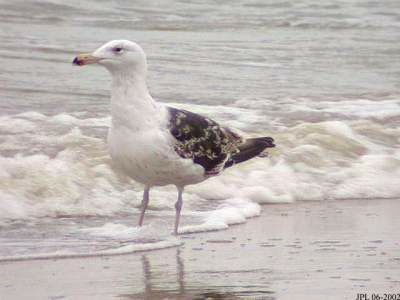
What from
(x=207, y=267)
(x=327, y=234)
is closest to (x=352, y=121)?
(x=327, y=234)

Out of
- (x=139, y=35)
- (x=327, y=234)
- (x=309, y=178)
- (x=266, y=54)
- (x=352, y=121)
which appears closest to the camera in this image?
(x=327, y=234)

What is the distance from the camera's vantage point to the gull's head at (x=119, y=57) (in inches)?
305

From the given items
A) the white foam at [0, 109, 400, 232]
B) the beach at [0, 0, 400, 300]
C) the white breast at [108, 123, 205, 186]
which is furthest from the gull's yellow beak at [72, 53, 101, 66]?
the white foam at [0, 109, 400, 232]

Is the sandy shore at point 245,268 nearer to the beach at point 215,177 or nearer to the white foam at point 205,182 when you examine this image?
the beach at point 215,177

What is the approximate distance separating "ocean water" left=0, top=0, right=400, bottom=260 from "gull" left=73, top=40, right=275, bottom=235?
0.38 metres

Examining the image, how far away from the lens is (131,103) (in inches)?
305

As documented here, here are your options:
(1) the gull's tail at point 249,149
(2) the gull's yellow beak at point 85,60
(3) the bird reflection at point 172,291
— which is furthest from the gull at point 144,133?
(3) the bird reflection at point 172,291

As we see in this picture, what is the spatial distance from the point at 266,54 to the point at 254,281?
8.61 meters

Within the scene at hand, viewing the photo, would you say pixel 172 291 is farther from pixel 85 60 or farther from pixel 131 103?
pixel 85 60

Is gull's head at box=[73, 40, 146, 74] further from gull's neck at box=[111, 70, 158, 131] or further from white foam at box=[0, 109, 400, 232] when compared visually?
white foam at box=[0, 109, 400, 232]

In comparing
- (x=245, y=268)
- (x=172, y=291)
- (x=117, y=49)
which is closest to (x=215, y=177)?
(x=117, y=49)

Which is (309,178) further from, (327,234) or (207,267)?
(207,267)

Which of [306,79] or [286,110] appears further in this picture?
[306,79]

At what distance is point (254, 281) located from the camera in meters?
6.65
